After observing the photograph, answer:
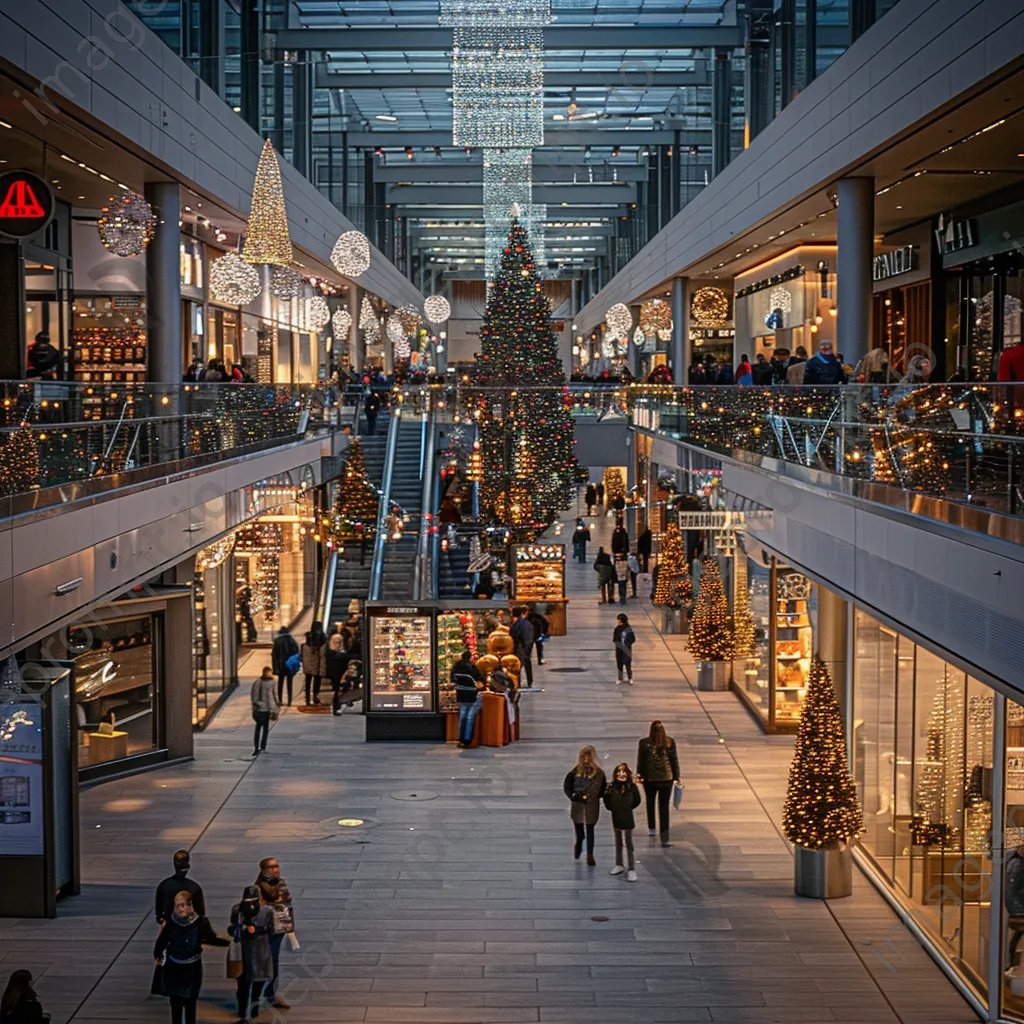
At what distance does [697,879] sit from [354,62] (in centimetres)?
2810

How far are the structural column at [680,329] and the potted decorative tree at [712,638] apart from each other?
1307cm

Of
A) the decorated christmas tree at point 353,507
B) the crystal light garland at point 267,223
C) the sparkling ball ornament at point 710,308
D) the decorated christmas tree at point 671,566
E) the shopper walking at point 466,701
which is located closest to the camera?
the shopper walking at point 466,701

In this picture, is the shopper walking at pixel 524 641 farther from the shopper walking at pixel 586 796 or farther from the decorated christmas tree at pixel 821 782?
the decorated christmas tree at pixel 821 782

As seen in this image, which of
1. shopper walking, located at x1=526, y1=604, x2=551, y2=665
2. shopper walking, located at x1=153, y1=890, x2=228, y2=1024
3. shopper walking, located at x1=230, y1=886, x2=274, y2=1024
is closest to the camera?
shopper walking, located at x1=153, y1=890, x2=228, y2=1024

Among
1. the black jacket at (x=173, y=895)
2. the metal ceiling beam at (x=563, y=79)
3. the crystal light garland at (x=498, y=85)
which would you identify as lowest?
the black jacket at (x=173, y=895)

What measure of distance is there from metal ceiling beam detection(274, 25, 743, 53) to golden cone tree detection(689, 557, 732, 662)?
1145cm

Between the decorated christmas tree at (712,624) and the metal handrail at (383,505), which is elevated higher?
the metal handrail at (383,505)

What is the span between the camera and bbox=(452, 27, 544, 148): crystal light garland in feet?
69.5

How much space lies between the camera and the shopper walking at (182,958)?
9664 millimetres

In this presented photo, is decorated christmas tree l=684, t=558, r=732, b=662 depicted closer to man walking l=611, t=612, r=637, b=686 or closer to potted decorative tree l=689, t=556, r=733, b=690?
potted decorative tree l=689, t=556, r=733, b=690

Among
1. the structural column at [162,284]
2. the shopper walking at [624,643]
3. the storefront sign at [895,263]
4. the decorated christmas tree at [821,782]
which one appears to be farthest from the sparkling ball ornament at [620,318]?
the decorated christmas tree at [821,782]

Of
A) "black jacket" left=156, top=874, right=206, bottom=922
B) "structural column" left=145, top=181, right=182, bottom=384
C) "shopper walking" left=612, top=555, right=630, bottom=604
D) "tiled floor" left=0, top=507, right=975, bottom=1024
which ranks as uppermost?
"structural column" left=145, top=181, right=182, bottom=384

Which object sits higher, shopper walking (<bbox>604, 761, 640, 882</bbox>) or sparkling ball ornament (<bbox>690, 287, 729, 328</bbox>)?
sparkling ball ornament (<bbox>690, 287, 729, 328</bbox>)

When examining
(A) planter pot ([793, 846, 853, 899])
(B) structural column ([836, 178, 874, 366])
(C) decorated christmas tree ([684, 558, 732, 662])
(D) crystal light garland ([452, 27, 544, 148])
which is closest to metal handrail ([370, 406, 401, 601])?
(C) decorated christmas tree ([684, 558, 732, 662])
